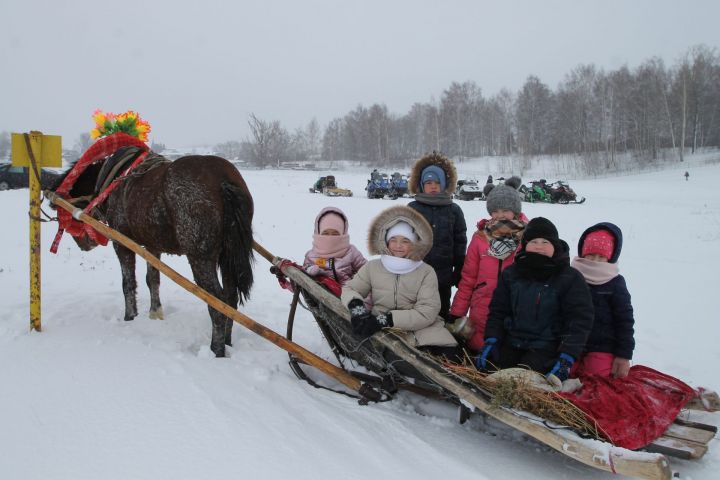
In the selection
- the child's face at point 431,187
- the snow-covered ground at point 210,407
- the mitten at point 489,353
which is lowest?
the snow-covered ground at point 210,407

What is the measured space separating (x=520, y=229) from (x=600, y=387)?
1.26 meters

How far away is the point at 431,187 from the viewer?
382 centimetres

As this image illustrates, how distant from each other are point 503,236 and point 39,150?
13.8 ft

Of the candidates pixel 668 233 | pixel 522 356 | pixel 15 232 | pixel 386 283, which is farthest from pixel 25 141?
pixel 668 233

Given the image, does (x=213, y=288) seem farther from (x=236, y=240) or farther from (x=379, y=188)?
(x=379, y=188)

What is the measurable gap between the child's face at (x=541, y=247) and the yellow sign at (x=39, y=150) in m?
4.26

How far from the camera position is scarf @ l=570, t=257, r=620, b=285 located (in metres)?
3.00

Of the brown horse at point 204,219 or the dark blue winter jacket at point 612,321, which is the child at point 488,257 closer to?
the dark blue winter jacket at point 612,321

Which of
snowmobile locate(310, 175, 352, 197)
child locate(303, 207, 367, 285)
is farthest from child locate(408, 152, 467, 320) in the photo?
snowmobile locate(310, 175, 352, 197)

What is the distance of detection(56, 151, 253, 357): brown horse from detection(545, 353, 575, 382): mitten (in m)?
2.43

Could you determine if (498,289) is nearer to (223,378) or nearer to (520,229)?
(520,229)

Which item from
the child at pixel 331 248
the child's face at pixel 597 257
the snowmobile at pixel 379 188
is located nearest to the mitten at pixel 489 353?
the child's face at pixel 597 257

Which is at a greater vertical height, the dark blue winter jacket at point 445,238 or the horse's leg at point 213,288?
the dark blue winter jacket at point 445,238

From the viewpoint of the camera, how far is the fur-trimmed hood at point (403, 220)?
3152 mm
